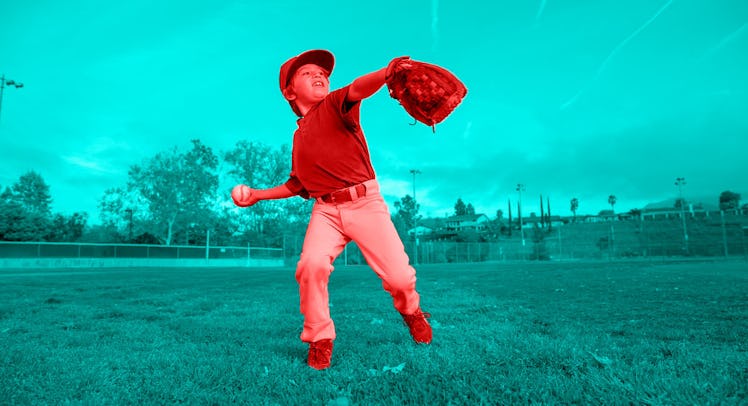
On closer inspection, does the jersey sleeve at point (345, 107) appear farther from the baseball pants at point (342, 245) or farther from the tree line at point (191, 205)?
the tree line at point (191, 205)

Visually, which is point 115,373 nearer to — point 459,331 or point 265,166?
point 459,331

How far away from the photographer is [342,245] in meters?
3.65

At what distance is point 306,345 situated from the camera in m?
3.92

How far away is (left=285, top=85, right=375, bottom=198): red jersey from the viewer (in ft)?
11.5

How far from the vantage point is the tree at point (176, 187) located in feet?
146

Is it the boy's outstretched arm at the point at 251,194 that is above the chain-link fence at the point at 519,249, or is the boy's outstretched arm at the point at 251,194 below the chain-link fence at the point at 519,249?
A: above

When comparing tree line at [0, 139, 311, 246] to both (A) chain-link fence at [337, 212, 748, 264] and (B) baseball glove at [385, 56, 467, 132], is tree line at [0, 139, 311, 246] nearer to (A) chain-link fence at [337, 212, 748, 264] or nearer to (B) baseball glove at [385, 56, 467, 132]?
(A) chain-link fence at [337, 212, 748, 264]

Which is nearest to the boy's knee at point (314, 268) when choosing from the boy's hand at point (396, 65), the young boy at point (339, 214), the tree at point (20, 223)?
the young boy at point (339, 214)

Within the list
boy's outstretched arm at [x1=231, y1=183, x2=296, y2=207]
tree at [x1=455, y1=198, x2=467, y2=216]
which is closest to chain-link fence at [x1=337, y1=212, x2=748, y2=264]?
boy's outstretched arm at [x1=231, y1=183, x2=296, y2=207]

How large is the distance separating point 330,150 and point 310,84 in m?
0.71

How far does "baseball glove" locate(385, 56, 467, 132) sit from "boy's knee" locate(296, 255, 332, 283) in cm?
117

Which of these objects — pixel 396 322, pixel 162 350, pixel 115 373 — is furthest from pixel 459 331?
pixel 115 373

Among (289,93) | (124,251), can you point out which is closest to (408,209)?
(124,251)

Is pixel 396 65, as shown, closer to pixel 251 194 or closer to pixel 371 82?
pixel 371 82
